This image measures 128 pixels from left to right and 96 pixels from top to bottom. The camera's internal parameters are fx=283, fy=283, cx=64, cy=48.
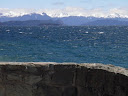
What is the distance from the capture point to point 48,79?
16.6 feet

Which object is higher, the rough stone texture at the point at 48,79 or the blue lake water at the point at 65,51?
the rough stone texture at the point at 48,79

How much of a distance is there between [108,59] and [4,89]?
2596 centimetres

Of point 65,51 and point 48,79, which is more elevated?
point 48,79

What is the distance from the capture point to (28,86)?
509 cm

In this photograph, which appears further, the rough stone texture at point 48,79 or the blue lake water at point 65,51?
the blue lake water at point 65,51

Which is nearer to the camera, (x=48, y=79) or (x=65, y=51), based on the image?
(x=48, y=79)

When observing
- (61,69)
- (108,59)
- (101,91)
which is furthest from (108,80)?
(108,59)

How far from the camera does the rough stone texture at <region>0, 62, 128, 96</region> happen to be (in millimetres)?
4867

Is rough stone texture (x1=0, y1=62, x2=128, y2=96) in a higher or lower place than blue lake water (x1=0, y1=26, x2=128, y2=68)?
higher

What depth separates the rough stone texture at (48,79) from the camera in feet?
16.0

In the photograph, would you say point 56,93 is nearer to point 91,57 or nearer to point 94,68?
point 94,68

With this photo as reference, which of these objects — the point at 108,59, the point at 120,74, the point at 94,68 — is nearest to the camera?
the point at 120,74

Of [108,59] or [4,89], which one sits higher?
[4,89]

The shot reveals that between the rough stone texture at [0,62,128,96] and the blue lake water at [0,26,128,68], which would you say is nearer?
the rough stone texture at [0,62,128,96]
